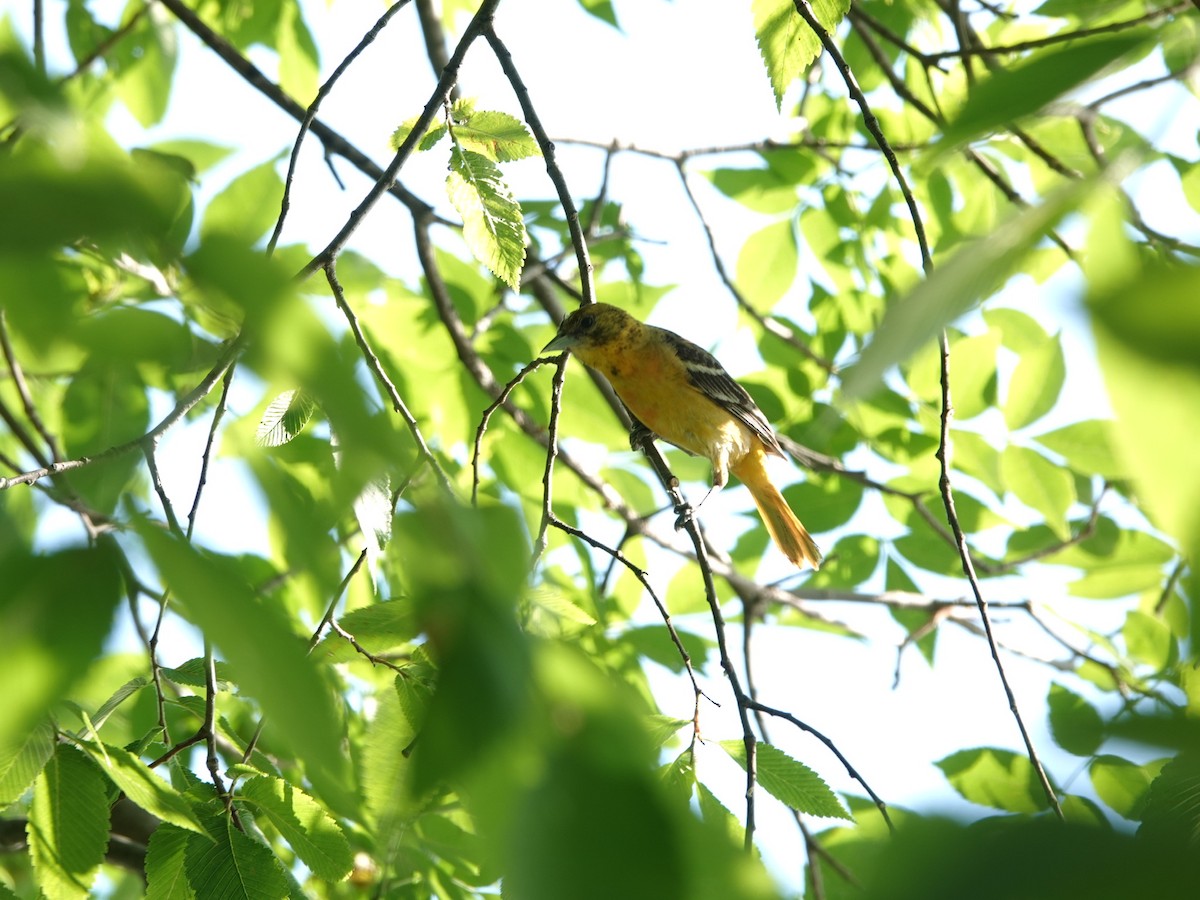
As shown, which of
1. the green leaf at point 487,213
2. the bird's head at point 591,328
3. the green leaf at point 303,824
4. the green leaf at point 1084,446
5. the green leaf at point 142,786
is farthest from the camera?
the bird's head at point 591,328

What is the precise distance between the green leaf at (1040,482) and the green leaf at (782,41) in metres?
2.55

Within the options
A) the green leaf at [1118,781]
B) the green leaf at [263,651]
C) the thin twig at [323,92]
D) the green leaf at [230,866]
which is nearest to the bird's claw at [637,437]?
the thin twig at [323,92]

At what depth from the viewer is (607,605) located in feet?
16.2

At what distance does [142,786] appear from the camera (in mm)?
1980

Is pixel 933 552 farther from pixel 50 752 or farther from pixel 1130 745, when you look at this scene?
pixel 1130 745

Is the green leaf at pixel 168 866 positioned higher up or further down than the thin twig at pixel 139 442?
further down

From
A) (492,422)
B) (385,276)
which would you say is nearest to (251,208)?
(385,276)

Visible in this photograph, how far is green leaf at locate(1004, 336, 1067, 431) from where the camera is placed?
15.4ft

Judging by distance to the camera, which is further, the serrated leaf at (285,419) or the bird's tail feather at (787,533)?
the bird's tail feather at (787,533)

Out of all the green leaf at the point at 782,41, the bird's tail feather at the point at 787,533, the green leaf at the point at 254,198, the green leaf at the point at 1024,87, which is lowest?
the bird's tail feather at the point at 787,533

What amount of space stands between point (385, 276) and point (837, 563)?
2724 millimetres

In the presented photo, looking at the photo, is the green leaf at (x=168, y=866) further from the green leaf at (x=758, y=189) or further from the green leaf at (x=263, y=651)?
the green leaf at (x=758, y=189)

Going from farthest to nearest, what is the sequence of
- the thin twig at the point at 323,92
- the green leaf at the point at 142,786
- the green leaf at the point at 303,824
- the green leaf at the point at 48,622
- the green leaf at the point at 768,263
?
the green leaf at the point at 768,263, the thin twig at the point at 323,92, the green leaf at the point at 303,824, the green leaf at the point at 142,786, the green leaf at the point at 48,622

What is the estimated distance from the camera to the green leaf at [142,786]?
194 centimetres
